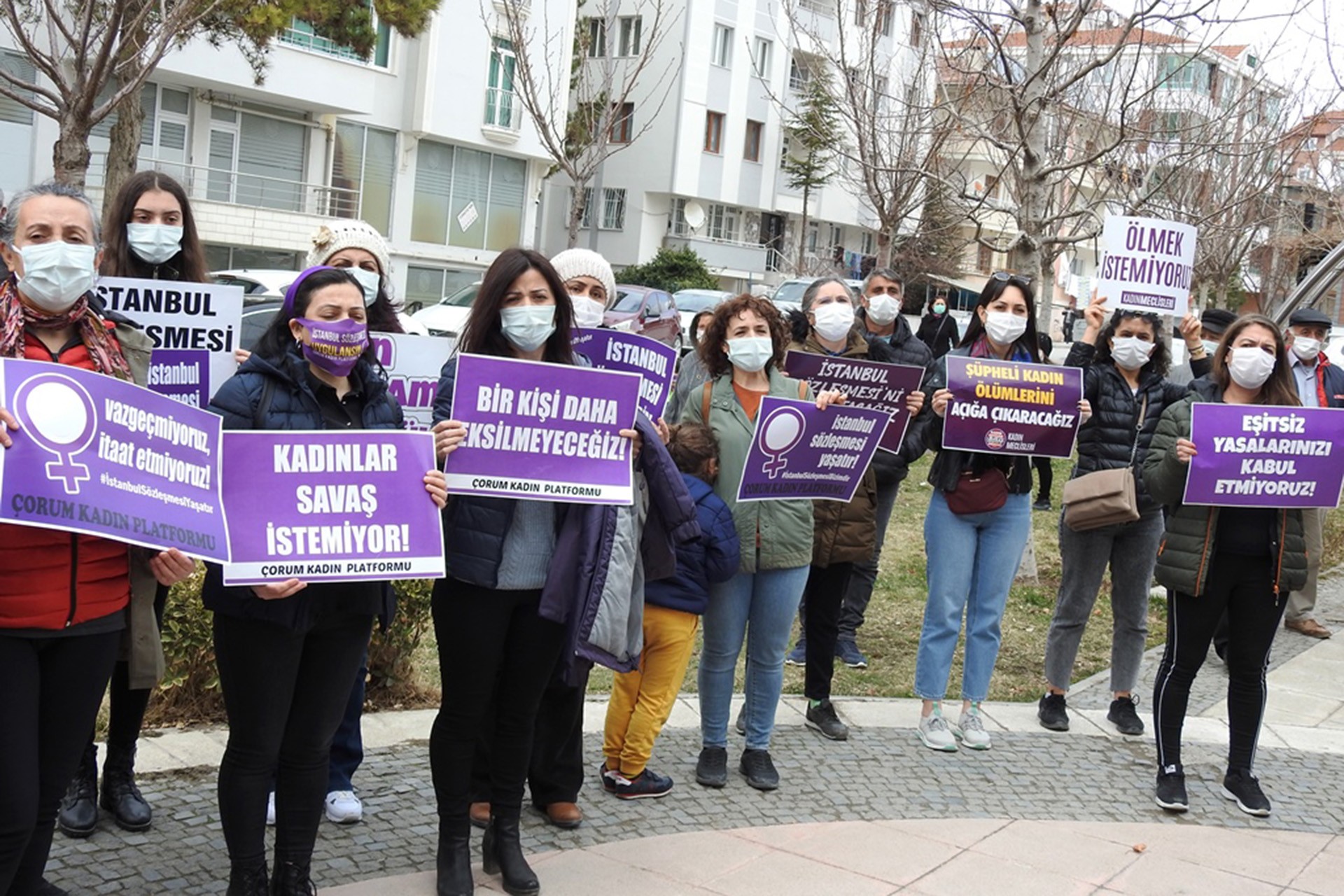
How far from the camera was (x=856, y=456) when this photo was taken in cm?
630

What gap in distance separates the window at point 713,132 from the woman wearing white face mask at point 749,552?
4373 centimetres

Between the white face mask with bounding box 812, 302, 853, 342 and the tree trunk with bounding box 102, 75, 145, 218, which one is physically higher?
the tree trunk with bounding box 102, 75, 145, 218

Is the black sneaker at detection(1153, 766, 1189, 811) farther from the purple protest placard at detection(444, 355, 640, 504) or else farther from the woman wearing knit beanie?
the woman wearing knit beanie

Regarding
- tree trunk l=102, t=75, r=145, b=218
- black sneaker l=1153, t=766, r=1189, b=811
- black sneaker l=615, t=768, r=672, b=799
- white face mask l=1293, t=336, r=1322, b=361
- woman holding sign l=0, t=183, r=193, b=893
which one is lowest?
A: black sneaker l=615, t=768, r=672, b=799

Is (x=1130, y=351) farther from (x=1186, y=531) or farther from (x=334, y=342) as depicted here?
(x=334, y=342)

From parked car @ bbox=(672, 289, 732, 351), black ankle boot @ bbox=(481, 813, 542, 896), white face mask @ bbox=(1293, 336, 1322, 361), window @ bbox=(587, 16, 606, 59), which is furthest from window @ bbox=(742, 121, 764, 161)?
black ankle boot @ bbox=(481, 813, 542, 896)

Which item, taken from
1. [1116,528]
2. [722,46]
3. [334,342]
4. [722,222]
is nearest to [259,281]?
[1116,528]

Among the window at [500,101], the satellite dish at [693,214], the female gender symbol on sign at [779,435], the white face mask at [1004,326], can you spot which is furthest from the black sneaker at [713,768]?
the satellite dish at [693,214]

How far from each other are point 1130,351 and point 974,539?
1340 millimetres

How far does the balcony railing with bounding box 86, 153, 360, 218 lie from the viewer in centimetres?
2959

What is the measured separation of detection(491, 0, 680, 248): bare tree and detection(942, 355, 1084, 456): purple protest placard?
15283 mm

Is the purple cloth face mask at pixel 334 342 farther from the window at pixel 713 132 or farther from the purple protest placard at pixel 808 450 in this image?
the window at pixel 713 132

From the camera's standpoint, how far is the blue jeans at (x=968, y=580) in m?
6.75

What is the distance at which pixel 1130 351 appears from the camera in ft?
23.5
